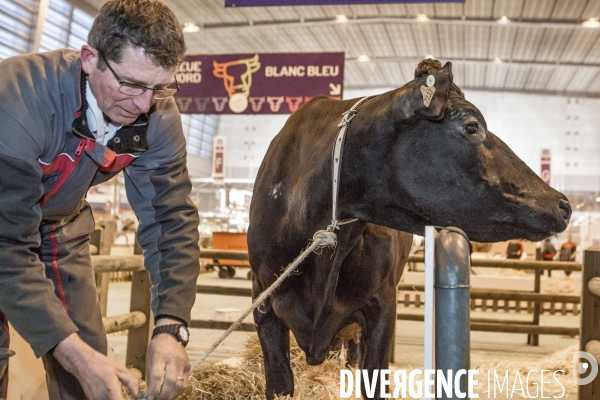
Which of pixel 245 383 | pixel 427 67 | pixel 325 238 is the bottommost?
pixel 245 383

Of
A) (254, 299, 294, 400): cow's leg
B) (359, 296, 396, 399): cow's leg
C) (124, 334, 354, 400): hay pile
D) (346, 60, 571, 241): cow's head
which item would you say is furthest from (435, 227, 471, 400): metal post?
(124, 334, 354, 400): hay pile

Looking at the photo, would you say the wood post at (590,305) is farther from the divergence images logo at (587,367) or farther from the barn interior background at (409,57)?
the barn interior background at (409,57)

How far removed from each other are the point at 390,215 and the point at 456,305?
1.29m

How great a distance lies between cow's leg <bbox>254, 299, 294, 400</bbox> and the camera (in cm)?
330

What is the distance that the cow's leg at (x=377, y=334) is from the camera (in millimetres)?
3158

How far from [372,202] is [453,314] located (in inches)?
52.4

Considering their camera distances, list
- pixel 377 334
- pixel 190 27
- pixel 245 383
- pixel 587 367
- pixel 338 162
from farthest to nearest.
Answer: pixel 190 27
pixel 245 383
pixel 587 367
pixel 377 334
pixel 338 162

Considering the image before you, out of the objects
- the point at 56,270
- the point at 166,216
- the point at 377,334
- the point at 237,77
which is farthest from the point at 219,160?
the point at 166,216

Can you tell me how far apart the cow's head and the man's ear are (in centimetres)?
111

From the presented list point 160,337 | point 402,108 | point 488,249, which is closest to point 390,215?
point 402,108

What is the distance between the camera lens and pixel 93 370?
5.32 ft

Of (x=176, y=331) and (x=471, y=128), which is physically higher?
(x=471, y=128)

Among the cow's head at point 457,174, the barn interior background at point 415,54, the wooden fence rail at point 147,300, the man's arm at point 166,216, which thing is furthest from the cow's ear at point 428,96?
the barn interior background at point 415,54

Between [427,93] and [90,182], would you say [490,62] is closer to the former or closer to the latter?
[427,93]
